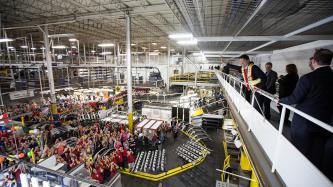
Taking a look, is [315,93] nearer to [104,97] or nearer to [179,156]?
[179,156]

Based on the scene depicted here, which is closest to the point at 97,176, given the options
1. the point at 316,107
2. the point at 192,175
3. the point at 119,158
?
the point at 119,158

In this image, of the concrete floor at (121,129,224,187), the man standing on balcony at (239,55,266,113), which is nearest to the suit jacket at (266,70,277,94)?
the man standing on balcony at (239,55,266,113)

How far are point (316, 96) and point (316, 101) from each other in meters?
0.06

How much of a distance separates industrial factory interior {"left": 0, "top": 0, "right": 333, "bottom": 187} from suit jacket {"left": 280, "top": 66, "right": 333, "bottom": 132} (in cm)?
1

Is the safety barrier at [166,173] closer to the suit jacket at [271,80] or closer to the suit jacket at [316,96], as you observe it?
the suit jacket at [271,80]

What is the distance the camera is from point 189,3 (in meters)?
4.88

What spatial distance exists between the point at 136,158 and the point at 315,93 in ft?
31.0

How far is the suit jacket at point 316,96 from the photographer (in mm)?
2006

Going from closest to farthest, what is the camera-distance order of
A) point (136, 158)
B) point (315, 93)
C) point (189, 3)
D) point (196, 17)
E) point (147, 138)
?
point (315, 93)
point (189, 3)
point (196, 17)
point (136, 158)
point (147, 138)

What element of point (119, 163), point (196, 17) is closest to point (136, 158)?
point (119, 163)

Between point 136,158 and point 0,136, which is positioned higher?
point 0,136

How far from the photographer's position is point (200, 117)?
46.9 ft

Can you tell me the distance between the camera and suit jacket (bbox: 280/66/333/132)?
6.58 ft

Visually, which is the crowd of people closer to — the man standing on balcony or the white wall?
the man standing on balcony
